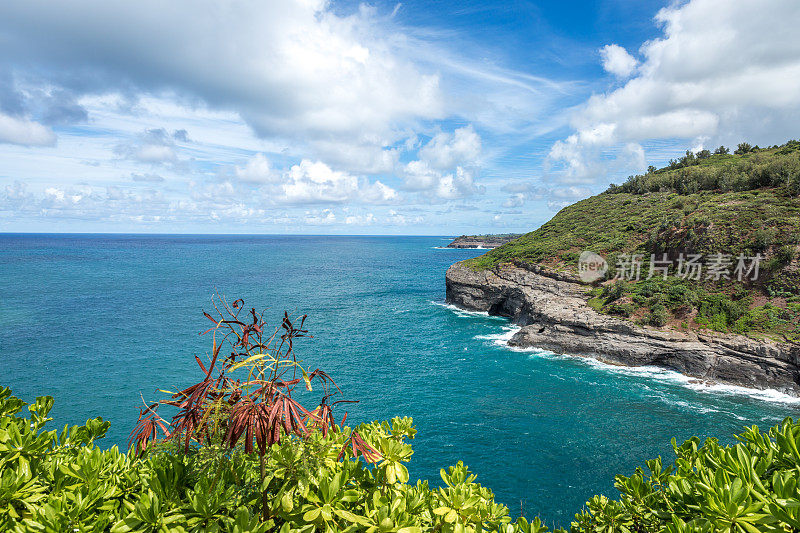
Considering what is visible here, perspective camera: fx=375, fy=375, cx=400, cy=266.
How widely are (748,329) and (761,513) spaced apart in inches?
1500

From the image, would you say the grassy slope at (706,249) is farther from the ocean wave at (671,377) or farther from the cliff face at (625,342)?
the ocean wave at (671,377)

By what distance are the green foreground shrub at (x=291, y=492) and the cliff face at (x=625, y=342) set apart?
1313 inches

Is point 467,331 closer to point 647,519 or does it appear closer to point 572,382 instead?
point 572,382

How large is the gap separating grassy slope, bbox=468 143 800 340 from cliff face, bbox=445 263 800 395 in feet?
5.81

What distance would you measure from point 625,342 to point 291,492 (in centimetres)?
A: 3820

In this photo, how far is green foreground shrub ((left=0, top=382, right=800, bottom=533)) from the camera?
392 centimetres

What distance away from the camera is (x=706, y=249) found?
40781 millimetres

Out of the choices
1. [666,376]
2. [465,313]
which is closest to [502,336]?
[465,313]

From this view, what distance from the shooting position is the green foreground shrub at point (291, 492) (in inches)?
154

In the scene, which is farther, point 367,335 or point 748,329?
point 367,335

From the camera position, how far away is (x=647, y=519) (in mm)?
5941

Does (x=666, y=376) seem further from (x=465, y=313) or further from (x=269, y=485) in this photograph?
(x=269, y=485)

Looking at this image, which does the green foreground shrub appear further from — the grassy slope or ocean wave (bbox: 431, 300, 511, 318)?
ocean wave (bbox: 431, 300, 511, 318)

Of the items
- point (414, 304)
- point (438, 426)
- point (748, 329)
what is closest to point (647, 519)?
point (438, 426)
